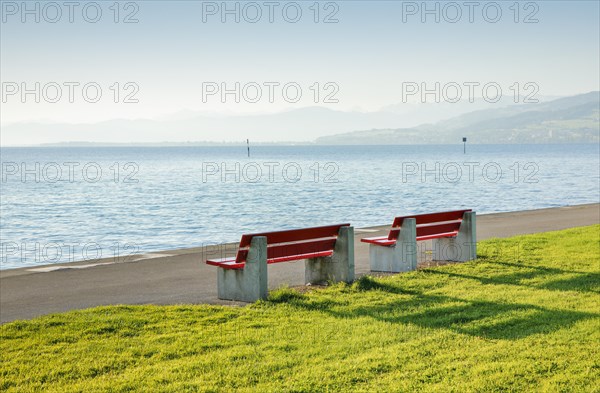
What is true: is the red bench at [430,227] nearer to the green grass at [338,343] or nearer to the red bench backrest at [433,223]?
the red bench backrest at [433,223]

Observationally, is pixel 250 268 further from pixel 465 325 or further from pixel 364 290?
pixel 465 325

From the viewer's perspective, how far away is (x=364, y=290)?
34.7 ft

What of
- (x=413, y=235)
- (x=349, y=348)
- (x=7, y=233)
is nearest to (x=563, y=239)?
(x=413, y=235)

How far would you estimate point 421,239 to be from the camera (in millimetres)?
12750

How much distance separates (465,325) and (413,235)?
4060 millimetres

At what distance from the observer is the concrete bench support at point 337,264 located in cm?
1110

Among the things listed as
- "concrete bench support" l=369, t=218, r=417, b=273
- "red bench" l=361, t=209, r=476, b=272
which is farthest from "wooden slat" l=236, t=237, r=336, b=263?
"concrete bench support" l=369, t=218, r=417, b=273

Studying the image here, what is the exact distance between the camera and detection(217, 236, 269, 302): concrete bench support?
9.95m

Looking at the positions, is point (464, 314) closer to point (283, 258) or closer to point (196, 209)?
point (283, 258)

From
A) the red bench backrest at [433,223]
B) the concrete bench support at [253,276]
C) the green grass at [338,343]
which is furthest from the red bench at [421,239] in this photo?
the concrete bench support at [253,276]

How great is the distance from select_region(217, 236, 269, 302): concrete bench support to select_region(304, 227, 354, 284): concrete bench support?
147 cm

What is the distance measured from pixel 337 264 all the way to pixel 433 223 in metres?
2.58

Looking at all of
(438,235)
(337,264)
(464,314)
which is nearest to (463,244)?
(438,235)

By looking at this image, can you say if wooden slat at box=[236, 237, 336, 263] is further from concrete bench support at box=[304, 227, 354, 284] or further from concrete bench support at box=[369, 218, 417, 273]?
concrete bench support at box=[369, 218, 417, 273]
